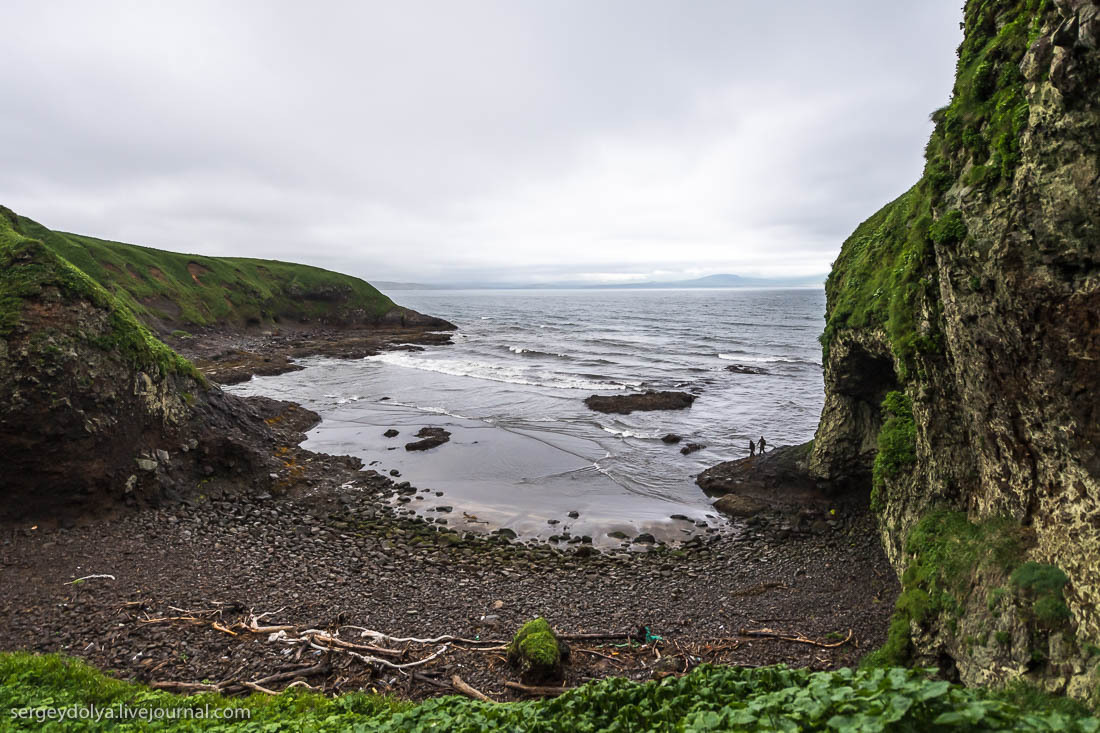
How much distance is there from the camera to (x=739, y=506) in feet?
70.6

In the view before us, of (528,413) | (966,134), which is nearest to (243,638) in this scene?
→ (966,134)

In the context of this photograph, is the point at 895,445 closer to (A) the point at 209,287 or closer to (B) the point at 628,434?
(B) the point at 628,434

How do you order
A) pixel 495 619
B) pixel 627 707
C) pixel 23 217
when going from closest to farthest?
pixel 627 707, pixel 495 619, pixel 23 217

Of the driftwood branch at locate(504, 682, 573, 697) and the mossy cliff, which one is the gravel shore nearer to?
the driftwood branch at locate(504, 682, 573, 697)

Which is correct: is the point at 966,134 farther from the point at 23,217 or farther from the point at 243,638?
the point at 23,217

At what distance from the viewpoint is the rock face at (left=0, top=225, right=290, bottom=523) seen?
54.3ft

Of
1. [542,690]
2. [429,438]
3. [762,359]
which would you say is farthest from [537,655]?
[762,359]

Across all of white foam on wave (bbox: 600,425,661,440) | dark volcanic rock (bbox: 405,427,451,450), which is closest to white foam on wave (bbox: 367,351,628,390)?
white foam on wave (bbox: 600,425,661,440)

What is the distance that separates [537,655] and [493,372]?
43.3m

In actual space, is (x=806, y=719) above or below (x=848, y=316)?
below

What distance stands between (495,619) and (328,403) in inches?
1130

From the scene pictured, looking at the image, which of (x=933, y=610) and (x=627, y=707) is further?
(x=933, y=610)

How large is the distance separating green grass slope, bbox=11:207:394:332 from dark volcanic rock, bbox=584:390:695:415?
134 ft

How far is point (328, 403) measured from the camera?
125ft
